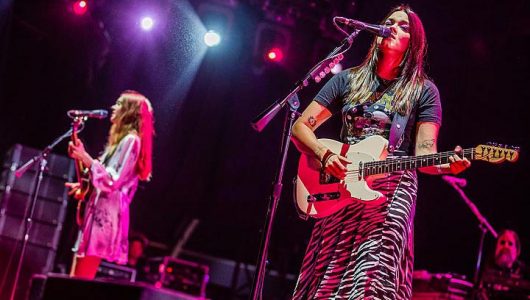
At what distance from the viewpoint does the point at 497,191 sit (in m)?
9.28

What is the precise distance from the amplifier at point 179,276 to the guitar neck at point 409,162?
7680 millimetres

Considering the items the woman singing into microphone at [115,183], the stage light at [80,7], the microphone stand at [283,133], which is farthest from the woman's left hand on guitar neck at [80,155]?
the stage light at [80,7]

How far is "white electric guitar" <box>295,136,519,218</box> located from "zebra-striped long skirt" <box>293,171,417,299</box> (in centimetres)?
6

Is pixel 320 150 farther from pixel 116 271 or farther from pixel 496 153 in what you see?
pixel 116 271

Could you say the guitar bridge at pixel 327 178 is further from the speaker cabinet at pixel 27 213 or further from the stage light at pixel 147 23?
the stage light at pixel 147 23

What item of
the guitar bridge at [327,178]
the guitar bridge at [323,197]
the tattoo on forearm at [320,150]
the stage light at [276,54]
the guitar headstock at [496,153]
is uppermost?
the stage light at [276,54]

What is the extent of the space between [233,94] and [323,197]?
29.7ft

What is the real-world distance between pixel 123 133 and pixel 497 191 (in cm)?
546

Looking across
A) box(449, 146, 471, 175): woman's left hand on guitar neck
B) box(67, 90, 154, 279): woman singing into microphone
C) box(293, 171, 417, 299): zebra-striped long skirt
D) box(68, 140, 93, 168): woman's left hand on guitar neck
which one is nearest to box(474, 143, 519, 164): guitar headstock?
box(449, 146, 471, 175): woman's left hand on guitar neck

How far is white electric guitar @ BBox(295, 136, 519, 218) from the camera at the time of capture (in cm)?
345

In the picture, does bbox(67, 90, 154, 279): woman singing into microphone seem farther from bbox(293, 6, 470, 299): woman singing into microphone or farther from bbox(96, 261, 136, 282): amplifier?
bbox(96, 261, 136, 282): amplifier

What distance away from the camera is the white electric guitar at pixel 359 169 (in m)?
3.45

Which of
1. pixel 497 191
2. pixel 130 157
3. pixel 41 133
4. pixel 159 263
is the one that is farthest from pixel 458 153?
pixel 159 263

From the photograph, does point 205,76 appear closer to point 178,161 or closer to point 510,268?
point 178,161
